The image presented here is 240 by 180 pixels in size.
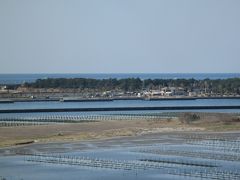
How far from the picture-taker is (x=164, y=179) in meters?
34.9

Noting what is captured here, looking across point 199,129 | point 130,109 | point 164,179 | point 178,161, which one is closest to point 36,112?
point 130,109

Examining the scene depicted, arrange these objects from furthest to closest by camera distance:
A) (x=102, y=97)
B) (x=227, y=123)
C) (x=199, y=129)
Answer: (x=102, y=97) → (x=227, y=123) → (x=199, y=129)

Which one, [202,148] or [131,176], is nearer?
[131,176]

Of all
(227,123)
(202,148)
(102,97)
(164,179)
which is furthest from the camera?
(102,97)

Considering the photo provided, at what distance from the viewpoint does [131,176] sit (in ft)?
118

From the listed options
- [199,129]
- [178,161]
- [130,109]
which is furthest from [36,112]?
[178,161]

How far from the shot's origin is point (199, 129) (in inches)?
2459

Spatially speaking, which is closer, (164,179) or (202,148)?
(164,179)

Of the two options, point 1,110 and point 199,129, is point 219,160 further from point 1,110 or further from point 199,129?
point 1,110

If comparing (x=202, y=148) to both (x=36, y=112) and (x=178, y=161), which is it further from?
(x=36, y=112)

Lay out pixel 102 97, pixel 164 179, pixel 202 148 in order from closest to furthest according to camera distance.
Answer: pixel 164 179 → pixel 202 148 → pixel 102 97

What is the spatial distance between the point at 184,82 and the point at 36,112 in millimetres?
66512

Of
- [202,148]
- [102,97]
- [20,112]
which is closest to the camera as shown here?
[202,148]

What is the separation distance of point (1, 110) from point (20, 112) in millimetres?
4180
